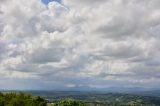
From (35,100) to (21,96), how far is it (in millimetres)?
7515

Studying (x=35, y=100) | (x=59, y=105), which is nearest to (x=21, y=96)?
(x=35, y=100)

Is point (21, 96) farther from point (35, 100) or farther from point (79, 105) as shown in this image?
point (79, 105)

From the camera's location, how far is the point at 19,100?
5763 inches

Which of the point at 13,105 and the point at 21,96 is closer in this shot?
the point at 13,105

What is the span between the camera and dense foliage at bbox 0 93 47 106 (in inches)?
5689

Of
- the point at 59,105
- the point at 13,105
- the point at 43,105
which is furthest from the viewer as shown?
the point at 59,105

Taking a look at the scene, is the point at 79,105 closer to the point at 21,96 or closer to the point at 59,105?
the point at 59,105

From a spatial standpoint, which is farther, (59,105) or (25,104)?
(59,105)

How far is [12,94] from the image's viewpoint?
159m

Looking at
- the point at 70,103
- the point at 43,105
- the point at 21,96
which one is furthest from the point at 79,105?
the point at 21,96

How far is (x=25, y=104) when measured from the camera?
14500cm

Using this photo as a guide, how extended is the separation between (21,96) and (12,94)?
26.9ft

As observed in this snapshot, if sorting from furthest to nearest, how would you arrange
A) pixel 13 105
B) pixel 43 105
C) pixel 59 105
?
pixel 59 105
pixel 43 105
pixel 13 105

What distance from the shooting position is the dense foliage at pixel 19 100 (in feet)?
474
